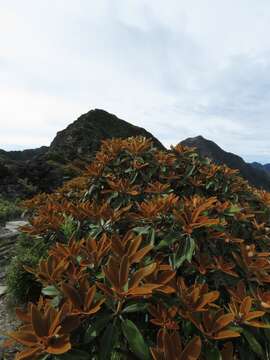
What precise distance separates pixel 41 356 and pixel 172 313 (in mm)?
582

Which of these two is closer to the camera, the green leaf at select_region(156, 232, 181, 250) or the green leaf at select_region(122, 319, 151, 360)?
the green leaf at select_region(122, 319, 151, 360)

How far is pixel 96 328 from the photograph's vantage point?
4.79ft

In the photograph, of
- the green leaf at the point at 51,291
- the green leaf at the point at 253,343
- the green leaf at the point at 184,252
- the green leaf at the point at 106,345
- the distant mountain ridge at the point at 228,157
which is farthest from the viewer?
the distant mountain ridge at the point at 228,157

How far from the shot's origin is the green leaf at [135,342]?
4.63 ft

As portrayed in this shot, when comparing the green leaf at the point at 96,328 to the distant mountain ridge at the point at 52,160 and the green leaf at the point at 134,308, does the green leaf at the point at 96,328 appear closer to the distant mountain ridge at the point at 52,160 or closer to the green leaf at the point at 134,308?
the green leaf at the point at 134,308

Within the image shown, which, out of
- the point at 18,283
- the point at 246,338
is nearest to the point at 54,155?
the point at 18,283

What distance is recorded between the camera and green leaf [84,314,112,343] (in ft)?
4.74

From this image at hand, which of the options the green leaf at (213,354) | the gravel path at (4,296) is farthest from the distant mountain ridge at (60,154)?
the green leaf at (213,354)

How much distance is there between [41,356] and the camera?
1340mm

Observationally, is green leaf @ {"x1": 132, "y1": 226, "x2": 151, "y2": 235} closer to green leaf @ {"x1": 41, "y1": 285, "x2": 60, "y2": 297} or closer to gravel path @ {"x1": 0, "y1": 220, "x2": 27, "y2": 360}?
green leaf @ {"x1": 41, "y1": 285, "x2": 60, "y2": 297}

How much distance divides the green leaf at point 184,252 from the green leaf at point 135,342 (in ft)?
1.86

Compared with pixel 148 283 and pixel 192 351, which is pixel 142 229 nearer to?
pixel 148 283

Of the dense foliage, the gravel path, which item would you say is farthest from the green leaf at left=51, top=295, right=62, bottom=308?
the dense foliage

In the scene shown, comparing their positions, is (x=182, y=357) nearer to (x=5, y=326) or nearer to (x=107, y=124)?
(x=5, y=326)
